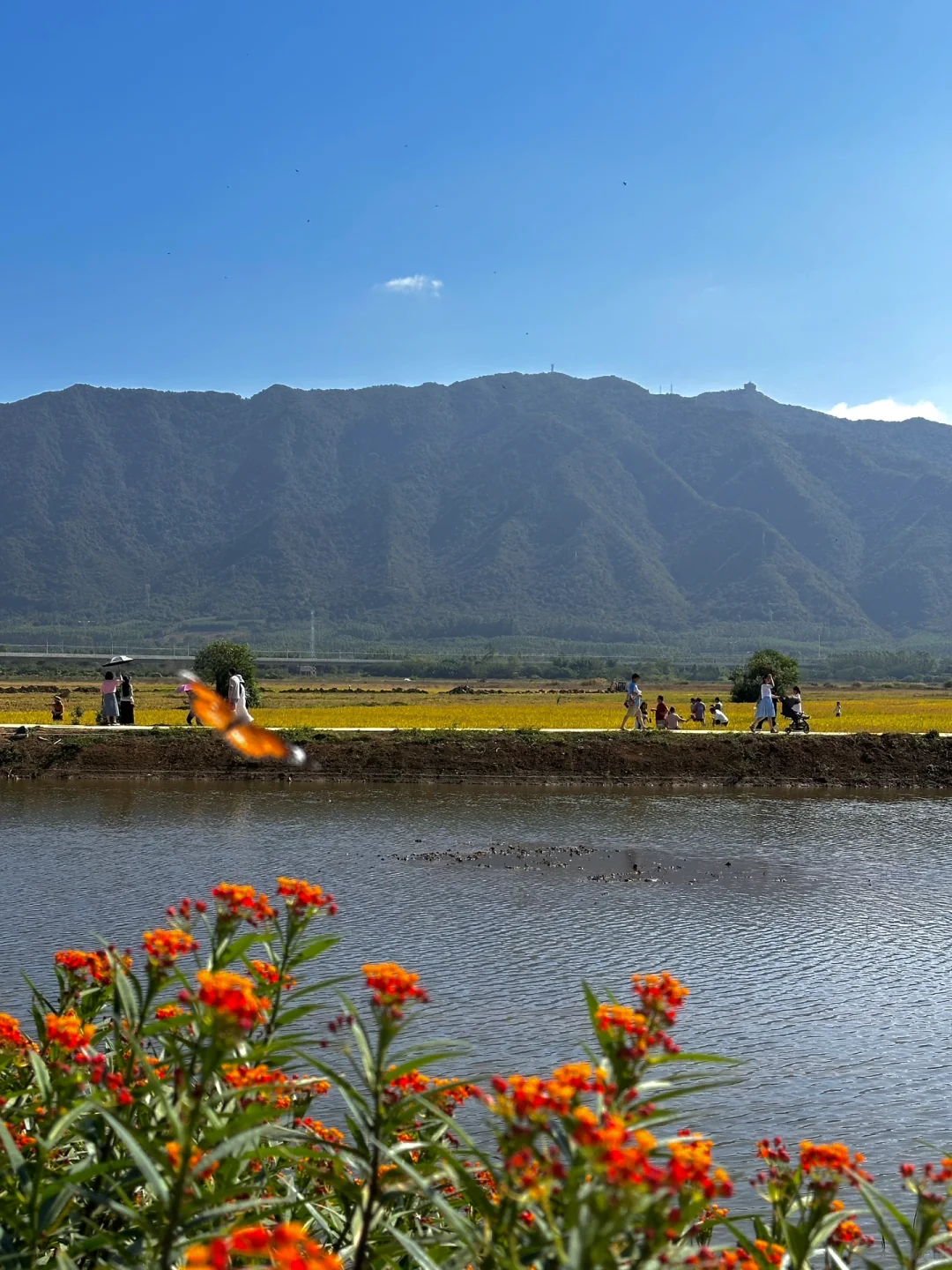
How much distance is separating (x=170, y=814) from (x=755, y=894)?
11862 mm

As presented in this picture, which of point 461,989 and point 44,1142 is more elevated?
point 44,1142

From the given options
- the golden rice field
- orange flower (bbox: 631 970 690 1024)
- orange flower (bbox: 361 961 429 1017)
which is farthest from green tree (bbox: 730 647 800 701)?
orange flower (bbox: 361 961 429 1017)

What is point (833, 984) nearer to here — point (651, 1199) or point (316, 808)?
point (651, 1199)

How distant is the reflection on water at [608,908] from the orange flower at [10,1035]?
12.7 feet

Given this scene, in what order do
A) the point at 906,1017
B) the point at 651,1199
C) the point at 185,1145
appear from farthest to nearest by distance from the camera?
the point at 906,1017 → the point at 185,1145 → the point at 651,1199

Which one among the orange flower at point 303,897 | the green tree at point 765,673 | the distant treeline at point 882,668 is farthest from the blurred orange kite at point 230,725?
the distant treeline at point 882,668

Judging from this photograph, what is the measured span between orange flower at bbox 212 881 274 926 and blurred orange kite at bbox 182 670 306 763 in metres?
1.30

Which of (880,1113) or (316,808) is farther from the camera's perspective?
(316,808)

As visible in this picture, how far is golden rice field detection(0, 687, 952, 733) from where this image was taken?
40.3 metres

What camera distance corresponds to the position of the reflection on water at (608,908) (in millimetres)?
10523

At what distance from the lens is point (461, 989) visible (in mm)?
12164

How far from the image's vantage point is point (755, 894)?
1794 cm

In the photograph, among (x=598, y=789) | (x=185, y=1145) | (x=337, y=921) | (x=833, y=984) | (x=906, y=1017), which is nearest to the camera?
(x=185, y=1145)

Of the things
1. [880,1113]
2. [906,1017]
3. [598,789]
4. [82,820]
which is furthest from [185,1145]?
[598,789]
